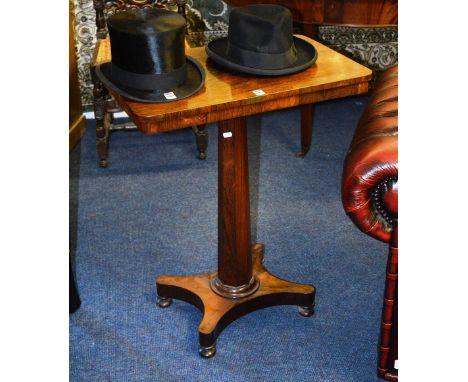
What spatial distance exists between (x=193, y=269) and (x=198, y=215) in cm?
41

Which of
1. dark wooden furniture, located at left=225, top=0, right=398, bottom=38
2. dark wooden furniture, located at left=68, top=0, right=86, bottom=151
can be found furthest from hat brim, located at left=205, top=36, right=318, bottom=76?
dark wooden furniture, located at left=68, top=0, right=86, bottom=151

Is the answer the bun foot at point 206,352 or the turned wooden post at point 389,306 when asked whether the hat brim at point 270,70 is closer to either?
the turned wooden post at point 389,306

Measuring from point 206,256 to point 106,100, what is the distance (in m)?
1.10

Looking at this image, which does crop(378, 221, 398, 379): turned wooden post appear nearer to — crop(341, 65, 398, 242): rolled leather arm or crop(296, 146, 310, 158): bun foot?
crop(341, 65, 398, 242): rolled leather arm

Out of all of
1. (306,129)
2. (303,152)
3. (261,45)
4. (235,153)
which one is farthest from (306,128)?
(261,45)

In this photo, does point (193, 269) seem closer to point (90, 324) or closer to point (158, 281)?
point (158, 281)

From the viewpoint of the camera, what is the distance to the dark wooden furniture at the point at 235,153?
179cm

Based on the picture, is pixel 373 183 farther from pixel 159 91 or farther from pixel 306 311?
pixel 306 311

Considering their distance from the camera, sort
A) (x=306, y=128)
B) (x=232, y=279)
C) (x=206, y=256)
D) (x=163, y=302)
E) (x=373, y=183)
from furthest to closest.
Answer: (x=306, y=128), (x=206, y=256), (x=163, y=302), (x=232, y=279), (x=373, y=183)

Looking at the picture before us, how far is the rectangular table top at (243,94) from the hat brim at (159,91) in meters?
0.02

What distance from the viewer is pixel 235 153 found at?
216 centimetres

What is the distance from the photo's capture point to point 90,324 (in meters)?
2.42

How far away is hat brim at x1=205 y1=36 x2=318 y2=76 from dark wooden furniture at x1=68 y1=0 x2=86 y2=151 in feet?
5.78
